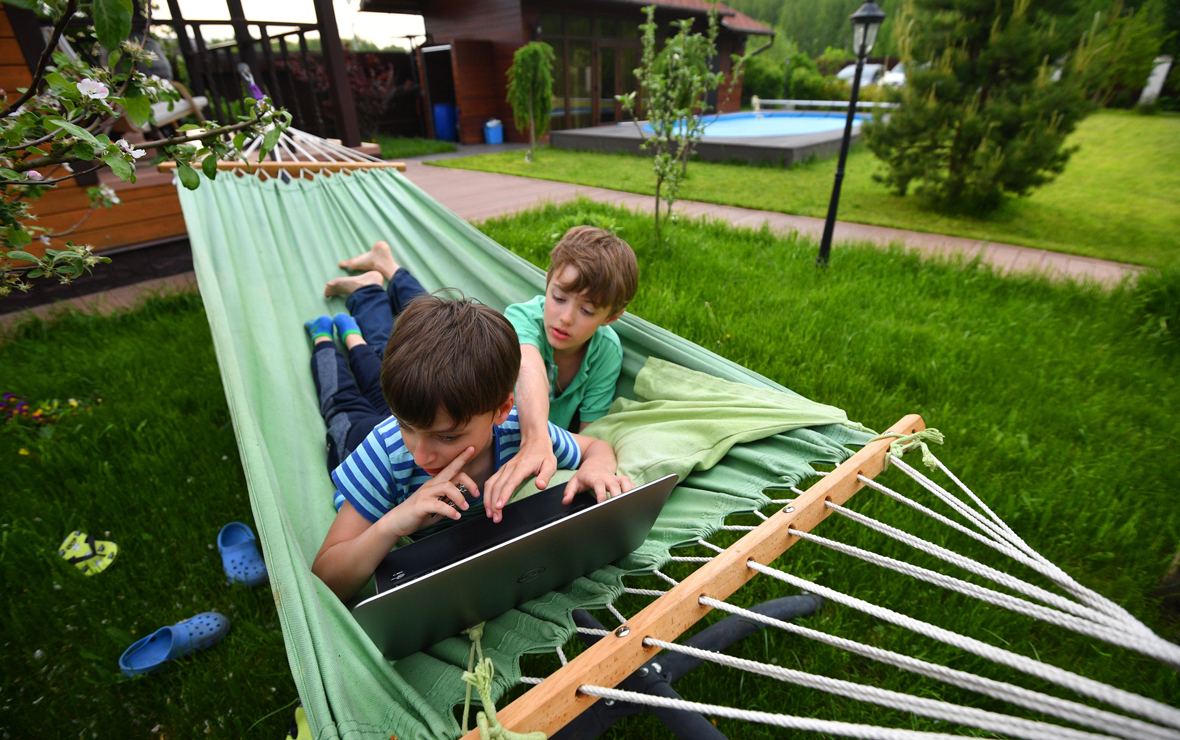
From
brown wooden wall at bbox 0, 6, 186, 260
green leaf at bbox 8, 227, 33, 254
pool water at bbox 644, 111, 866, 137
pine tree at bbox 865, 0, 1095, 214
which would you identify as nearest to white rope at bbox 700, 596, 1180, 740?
green leaf at bbox 8, 227, 33, 254

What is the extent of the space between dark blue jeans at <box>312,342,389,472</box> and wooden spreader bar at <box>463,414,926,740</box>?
85 cm

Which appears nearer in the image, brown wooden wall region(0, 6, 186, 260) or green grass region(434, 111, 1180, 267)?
brown wooden wall region(0, 6, 186, 260)

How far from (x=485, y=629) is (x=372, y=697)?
0.67ft

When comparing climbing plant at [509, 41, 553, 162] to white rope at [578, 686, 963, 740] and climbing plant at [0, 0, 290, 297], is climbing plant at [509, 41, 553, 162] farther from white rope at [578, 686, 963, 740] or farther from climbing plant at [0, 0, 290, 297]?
white rope at [578, 686, 963, 740]

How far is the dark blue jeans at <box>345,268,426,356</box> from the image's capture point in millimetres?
1834

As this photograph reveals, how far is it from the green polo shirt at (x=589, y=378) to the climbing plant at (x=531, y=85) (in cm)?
715

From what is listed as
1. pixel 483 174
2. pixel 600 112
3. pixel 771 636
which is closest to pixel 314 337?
pixel 771 636

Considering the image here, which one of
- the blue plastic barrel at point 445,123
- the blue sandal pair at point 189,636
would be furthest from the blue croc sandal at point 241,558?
the blue plastic barrel at point 445,123

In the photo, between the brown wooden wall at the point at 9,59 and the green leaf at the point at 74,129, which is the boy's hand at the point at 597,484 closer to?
the green leaf at the point at 74,129

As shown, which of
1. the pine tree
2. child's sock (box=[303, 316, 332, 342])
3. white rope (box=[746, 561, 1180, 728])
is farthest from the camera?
the pine tree

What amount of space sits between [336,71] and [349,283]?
2.18 metres

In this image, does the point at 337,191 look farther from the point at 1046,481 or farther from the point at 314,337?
the point at 1046,481

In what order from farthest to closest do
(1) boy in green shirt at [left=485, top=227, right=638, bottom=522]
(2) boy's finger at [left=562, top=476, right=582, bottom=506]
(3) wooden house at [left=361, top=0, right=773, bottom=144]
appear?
(3) wooden house at [left=361, top=0, right=773, bottom=144], (1) boy in green shirt at [left=485, top=227, right=638, bottom=522], (2) boy's finger at [left=562, top=476, right=582, bottom=506]

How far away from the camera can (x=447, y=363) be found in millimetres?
867
